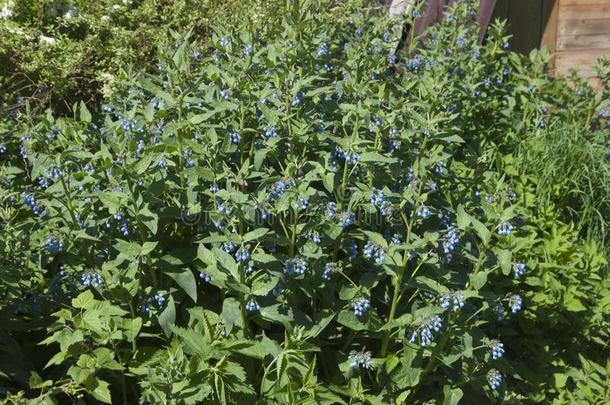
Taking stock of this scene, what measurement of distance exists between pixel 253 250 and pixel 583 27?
557cm

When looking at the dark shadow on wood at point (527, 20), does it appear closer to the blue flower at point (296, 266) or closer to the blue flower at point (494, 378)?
the blue flower at point (494, 378)

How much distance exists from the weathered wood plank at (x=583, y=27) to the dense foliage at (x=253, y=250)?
4.01 m

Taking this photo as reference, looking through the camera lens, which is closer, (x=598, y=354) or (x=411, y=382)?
(x=411, y=382)

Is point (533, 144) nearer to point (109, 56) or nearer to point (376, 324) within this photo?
point (376, 324)

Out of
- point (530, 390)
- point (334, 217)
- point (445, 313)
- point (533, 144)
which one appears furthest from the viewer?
point (533, 144)

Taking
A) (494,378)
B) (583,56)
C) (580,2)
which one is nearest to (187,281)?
(494,378)

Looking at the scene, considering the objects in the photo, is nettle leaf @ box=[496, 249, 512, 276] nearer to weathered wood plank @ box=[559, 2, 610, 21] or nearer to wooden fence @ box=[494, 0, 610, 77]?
wooden fence @ box=[494, 0, 610, 77]

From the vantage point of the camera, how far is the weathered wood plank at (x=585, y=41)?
724 cm

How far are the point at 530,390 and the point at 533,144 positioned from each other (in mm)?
1665

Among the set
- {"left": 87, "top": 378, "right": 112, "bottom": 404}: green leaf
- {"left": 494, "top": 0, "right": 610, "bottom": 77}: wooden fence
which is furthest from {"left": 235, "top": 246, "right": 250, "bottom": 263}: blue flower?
{"left": 494, "top": 0, "right": 610, "bottom": 77}: wooden fence

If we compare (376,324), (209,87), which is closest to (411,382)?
(376,324)

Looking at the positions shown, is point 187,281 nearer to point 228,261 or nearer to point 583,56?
point 228,261

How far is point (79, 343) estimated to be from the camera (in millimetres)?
2840

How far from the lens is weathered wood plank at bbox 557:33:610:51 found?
7242mm
